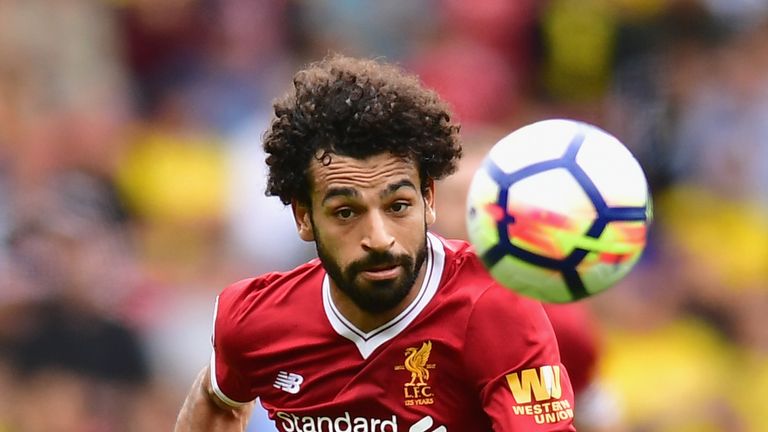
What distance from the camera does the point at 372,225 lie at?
461 centimetres

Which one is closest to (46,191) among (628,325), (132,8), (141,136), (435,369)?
(141,136)

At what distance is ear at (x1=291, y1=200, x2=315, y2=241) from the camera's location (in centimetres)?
490

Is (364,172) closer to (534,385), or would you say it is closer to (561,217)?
(561,217)

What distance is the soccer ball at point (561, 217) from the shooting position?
4.37m

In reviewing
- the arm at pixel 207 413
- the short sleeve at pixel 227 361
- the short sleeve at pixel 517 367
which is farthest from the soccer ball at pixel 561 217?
the arm at pixel 207 413

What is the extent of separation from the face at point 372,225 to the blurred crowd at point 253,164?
433 centimetres

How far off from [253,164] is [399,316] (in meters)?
5.38

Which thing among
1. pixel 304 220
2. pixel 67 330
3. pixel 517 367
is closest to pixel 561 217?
pixel 517 367

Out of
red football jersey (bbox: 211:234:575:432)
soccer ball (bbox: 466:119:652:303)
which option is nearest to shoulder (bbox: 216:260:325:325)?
red football jersey (bbox: 211:234:575:432)

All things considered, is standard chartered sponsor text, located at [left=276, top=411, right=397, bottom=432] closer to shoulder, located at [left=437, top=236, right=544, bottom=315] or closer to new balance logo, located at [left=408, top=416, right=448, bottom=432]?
new balance logo, located at [left=408, top=416, right=448, bottom=432]

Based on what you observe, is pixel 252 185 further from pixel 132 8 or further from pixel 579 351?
pixel 579 351

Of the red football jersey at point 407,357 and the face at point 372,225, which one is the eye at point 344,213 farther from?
the red football jersey at point 407,357

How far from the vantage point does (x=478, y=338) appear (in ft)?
15.3

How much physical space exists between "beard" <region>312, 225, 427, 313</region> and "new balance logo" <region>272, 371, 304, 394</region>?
0.37 meters
